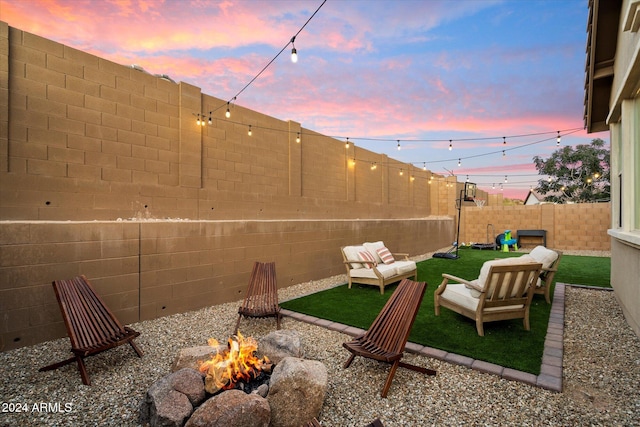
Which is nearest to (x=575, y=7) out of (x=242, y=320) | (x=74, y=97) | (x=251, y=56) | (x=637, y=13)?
(x=637, y=13)

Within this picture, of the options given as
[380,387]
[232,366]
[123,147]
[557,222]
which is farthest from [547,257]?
[557,222]

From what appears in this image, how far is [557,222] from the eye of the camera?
11992 mm

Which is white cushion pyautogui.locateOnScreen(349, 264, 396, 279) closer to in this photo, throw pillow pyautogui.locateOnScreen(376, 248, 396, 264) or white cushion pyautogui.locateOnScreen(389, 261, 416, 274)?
white cushion pyautogui.locateOnScreen(389, 261, 416, 274)

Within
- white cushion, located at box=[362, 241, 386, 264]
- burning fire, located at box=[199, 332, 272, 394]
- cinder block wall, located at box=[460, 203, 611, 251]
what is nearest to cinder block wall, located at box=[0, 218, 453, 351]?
white cushion, located at box=[362, 241, 386, 264]

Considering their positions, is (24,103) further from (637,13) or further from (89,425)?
(637,13)

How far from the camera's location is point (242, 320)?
4094mm

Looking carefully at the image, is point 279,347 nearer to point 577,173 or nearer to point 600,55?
point 600,55

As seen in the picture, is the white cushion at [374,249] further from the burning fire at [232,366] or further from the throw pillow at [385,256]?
the burning fire at [232,366]

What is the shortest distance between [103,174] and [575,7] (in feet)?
30.1

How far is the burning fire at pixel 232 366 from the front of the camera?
219cm

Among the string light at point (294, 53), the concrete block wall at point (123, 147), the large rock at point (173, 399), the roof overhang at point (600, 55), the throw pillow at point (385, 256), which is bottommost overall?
the large rock at point (173, 399)

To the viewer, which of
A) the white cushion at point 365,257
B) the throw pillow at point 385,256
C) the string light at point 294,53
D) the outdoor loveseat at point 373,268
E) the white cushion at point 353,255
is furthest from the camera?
the throw pillow at point 385,256

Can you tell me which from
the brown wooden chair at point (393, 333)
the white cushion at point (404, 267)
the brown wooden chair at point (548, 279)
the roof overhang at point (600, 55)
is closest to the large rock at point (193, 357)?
the brown wooden chair at point (393, 333)

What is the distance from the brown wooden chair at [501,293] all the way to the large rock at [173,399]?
3.01 m
